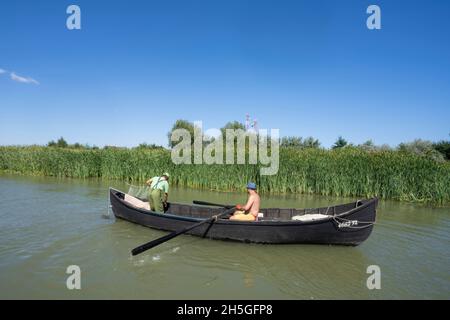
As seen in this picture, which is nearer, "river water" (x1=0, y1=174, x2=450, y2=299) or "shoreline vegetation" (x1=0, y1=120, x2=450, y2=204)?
"river water" (x1=0, y1=174, x2=450, y2=299)

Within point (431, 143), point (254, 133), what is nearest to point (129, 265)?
point (254, 133)

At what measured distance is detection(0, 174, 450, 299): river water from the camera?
630 cm

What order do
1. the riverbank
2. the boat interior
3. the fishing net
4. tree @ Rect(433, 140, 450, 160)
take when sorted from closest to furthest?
1. the boat interior
2. the fishing net
3. the riverbank
4. tree @ Rect(433, 140, 450, 160)

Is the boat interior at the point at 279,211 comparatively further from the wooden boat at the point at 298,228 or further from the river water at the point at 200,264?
the river water at the point at 200,264

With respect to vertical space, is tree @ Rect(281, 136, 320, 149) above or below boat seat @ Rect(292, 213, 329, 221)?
above

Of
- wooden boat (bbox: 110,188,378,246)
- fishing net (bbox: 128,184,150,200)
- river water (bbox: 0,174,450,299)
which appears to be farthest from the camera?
fishing net (bbox: 128,184,150,200)

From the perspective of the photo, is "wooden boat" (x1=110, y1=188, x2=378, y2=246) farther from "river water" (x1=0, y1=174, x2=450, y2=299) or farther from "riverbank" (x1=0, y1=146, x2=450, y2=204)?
"riverbank" (x1=0, y1=146, x2=450, y2=204)

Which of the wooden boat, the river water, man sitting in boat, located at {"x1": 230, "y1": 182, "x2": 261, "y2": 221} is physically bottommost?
the river water

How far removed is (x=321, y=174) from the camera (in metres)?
19.0

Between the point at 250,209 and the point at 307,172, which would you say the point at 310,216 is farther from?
the point at 307,172

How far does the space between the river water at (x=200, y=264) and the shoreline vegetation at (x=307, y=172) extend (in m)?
5.95

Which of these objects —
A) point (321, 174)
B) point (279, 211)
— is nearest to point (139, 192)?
point (279, 211)

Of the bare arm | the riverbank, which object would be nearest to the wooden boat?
the bare arm

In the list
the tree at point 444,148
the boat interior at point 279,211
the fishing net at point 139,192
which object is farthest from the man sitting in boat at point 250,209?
the tree at point 444,148
